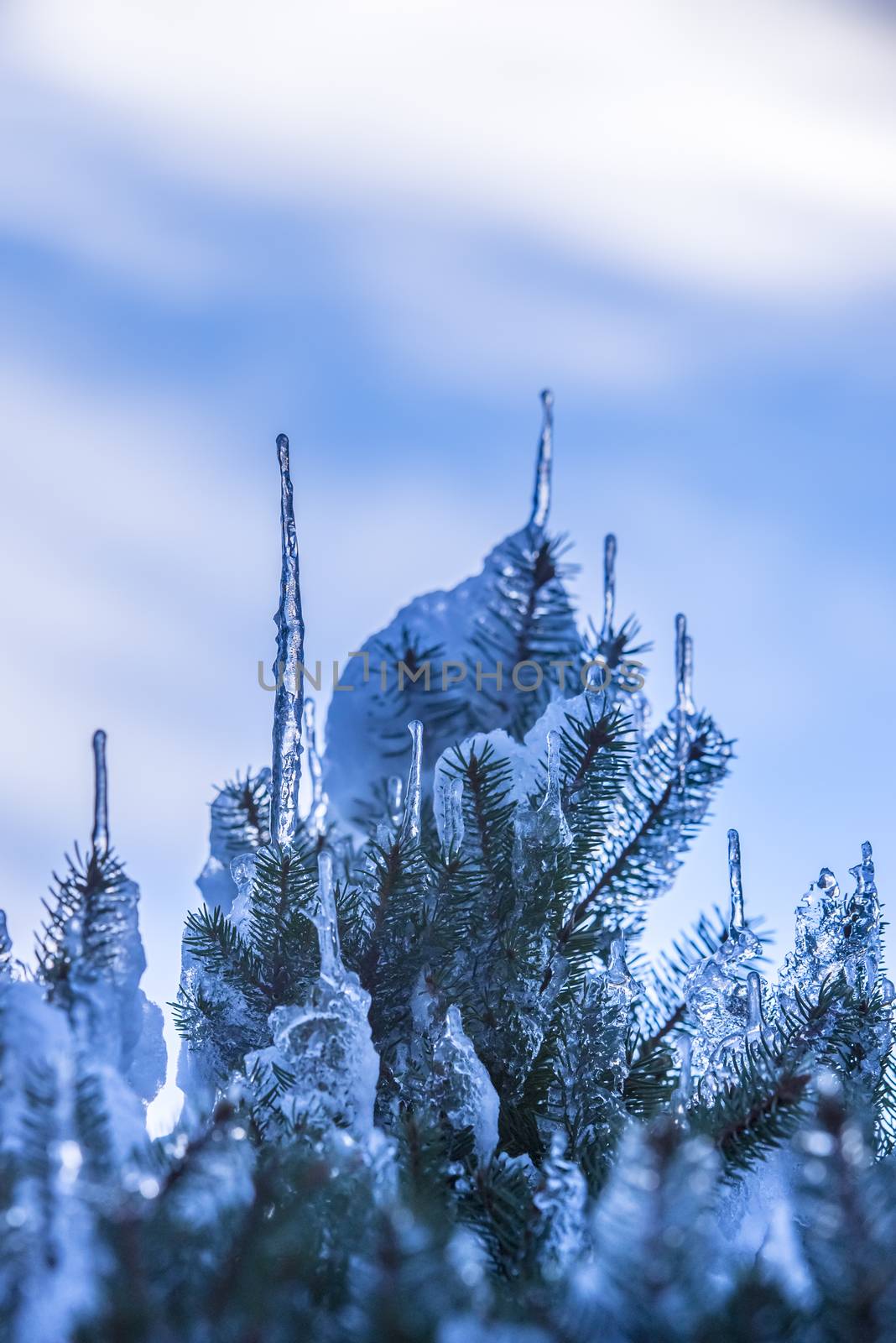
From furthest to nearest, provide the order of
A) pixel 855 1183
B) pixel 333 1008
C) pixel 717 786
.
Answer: pixel 717 786 < pixel 333 1008 < pixel 855 1183

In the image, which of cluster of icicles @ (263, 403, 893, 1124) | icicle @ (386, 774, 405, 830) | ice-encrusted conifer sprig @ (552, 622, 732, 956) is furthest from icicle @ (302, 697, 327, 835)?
ice-encrusted conifer sprig @ (552, 622, 732, 956)

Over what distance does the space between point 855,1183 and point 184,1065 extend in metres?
0.71

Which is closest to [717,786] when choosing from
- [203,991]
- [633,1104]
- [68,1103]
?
[633,1104]

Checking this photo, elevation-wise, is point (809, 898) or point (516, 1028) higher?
point (809, 898)

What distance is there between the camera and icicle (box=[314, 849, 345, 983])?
0.95 m

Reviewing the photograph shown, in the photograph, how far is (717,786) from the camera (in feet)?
4.79

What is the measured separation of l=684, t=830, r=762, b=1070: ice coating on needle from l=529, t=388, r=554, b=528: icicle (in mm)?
733

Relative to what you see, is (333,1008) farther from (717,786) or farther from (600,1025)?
(717,786)

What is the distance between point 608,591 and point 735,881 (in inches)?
19.5

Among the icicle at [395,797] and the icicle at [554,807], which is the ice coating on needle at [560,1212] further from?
the icicle at [395,797]

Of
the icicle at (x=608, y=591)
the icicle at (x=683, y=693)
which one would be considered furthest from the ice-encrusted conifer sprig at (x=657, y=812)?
the icicle at (x=608, y=591)

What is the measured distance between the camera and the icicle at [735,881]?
1159mm

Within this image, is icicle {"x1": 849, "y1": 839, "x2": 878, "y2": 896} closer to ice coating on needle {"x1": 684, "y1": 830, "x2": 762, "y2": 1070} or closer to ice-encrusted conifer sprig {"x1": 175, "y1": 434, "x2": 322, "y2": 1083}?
ice coating on needle {"x1": 684, "y1": 830, "x2": 762, "y2": 1070}

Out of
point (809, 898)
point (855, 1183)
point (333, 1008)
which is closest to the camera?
point (855, 1183)
